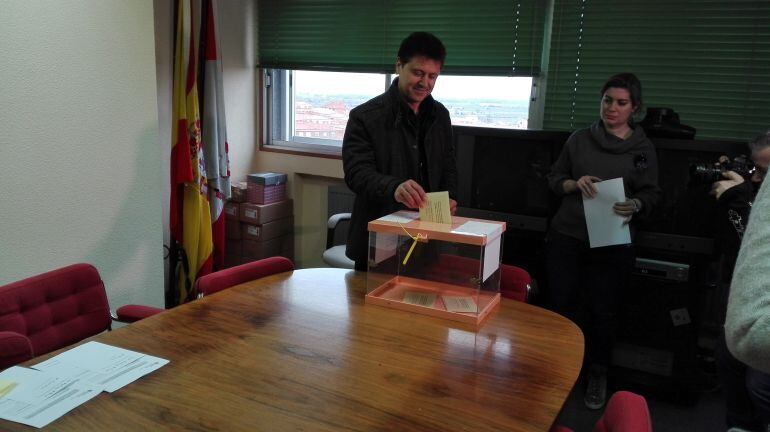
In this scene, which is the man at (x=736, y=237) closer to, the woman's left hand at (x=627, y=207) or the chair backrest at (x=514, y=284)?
the woman's left hand at (x=627, y=207)

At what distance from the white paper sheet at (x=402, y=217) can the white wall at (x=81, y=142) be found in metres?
1.49

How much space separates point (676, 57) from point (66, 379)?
303cm

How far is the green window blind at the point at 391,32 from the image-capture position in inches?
129

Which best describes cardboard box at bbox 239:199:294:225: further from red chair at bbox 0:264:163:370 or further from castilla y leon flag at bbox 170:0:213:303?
red chair at bbox 0:264:163:370

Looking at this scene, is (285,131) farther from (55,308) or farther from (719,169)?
(719,169)

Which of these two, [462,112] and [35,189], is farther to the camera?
[462,112]

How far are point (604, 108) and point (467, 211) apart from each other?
33.9 inches

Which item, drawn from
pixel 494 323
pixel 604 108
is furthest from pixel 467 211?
pixel 494 323

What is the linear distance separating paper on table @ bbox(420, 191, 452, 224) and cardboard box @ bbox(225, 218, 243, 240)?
2.49 m

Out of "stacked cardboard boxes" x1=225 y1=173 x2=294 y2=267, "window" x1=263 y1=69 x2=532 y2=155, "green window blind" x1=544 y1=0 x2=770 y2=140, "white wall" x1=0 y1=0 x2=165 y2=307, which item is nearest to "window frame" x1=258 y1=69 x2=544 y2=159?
"window" x1=263 y1=69 x2=532 y2=155

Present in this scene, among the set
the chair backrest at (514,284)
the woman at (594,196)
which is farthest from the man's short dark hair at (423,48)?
the woman at (594,196)

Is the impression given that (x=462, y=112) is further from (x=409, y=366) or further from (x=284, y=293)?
(x=409, y=366)

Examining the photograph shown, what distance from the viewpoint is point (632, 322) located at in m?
2.76

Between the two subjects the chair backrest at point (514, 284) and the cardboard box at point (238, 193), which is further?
the cardboard box at point (238, 193)
